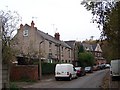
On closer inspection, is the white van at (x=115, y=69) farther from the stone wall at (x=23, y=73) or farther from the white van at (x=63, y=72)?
the stone wall at (x=23, y=73)

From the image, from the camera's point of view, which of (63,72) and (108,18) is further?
(63,72)

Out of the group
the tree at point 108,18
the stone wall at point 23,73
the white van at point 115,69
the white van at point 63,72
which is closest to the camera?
the tree at point 108,18


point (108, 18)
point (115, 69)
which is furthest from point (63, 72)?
point (108, 18)

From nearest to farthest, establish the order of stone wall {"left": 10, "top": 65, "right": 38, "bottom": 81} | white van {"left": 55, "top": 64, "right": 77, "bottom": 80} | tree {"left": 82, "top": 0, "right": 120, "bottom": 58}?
tree {"left": 82, "top": 0, "right": 120, "bottom": 58} → stone wall {"left": 10, "top": 65, "right": 38, "bottom": 81} → white van {"left": 55, "top": 64, "right": 77, "bottom": 80}

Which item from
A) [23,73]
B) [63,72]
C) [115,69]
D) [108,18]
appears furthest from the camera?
[63,72]

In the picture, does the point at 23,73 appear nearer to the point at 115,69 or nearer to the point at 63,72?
the point at 63,72

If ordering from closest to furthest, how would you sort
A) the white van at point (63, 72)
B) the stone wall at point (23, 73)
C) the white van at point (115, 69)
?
the white van at point (115, 69) < the stone wall at point (23, 73) < the white van at point (63, 72)

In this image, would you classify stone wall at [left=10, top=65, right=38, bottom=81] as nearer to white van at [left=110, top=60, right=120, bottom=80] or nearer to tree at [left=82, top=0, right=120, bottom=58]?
white van at [left=110, top=60, right=120, bottom=80]

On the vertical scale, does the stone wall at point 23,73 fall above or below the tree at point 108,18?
below

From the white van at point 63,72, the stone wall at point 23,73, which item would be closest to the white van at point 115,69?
the white van at point 63,72

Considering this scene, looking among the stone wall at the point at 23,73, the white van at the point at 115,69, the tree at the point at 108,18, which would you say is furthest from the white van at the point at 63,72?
the tree at the point at 108,18

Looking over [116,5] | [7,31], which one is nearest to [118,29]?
[116,5]

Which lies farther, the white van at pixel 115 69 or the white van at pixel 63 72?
the white van at pixel 63 72

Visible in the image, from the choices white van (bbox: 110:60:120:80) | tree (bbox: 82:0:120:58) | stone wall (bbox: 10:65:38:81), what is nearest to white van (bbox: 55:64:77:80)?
stone wall (bbox: 10:65:38:81)
